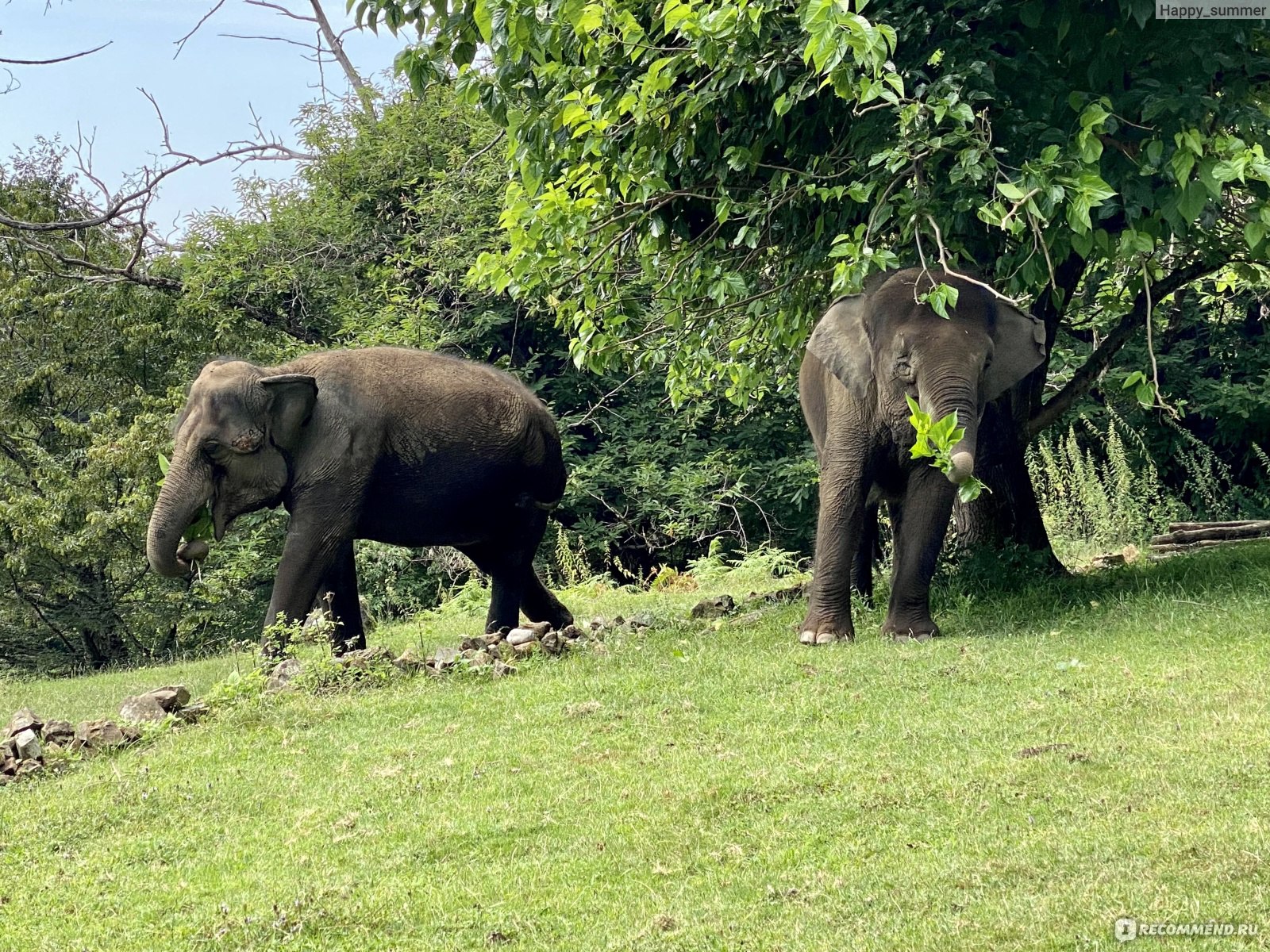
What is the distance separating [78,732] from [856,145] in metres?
6.81

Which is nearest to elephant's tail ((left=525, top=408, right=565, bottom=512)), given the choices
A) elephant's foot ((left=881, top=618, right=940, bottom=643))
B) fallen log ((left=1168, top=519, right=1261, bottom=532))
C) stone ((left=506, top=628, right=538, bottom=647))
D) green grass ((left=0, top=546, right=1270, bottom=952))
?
stone ((left=506, top=628, right=538, bottom=647))

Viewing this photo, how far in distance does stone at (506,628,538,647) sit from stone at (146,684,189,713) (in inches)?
94.4

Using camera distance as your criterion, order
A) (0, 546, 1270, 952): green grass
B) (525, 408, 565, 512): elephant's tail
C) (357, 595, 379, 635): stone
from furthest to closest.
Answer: (357, 595, 379, 635): stone, (525, 408, 565, 512): elephant's tail, (0, 546, 1270, 952): green grass

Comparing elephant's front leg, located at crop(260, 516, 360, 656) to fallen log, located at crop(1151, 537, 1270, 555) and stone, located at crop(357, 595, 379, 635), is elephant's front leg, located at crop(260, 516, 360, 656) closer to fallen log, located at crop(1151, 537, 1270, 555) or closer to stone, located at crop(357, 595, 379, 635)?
stone, located at crop(357, 595, 379, 635)

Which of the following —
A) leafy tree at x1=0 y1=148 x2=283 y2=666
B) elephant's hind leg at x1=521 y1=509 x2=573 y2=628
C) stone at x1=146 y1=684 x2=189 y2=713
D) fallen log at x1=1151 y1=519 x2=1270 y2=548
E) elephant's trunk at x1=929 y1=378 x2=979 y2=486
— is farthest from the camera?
leafy tree at x1=0 y1=148 x2=283 y2=666

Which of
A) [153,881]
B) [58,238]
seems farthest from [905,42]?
[58,238]

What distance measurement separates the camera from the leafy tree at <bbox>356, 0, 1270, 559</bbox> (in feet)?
30.1

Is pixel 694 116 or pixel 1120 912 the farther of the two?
pixel 694 116

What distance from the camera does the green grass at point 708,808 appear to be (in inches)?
201

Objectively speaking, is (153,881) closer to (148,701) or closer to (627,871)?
(627,871)

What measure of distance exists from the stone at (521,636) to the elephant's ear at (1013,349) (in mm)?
3851

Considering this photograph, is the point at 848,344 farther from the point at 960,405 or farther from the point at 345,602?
the point at 345,602

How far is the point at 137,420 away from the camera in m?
21.8

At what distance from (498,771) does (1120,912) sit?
11.4 feet
